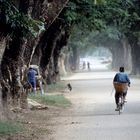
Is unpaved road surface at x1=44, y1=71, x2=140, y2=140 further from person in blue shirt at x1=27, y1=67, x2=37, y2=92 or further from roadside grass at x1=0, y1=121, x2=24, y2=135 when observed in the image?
person in blue shirt at x1=27, y1=67, x2=37, y2=92

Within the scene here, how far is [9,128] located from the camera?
1502 centimetres

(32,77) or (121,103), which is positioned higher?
(32,77)

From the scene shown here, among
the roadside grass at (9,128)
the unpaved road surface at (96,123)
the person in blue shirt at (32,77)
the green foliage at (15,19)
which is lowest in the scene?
the unpaved road surface at (96,123)

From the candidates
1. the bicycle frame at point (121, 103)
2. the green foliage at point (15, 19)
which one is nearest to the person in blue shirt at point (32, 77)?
the bicycle frame at point (121, 103)

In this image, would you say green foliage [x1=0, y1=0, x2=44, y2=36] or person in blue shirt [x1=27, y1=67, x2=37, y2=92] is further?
person in blue shirt [x1=27, y1=67, x2=37, y2=92]

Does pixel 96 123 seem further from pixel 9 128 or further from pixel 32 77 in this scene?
pixel 32 77

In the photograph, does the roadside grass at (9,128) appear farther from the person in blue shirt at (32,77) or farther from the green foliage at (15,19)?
the person in blue shirt at (32,77)

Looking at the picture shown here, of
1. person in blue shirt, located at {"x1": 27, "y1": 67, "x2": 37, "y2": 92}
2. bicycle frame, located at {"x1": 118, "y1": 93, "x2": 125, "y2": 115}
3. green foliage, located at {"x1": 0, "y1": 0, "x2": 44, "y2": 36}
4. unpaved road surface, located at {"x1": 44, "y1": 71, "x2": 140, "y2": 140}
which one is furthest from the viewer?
person in blue shirt, located at {"x1": 27, "y1": 67, "x2": 37, "y2": 92}

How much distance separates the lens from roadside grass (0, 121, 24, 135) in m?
14.6

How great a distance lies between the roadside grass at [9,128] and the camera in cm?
1461

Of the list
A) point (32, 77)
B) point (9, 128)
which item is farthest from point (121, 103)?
point (32, 77)

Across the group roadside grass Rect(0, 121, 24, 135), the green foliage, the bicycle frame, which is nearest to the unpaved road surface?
the bicycle frame

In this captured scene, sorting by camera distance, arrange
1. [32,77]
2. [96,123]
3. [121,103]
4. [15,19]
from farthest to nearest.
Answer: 1. [32,77]
2. [121,103]
3. [96,123]
4. [15,19]

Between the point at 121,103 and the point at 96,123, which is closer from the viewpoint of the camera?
the point at 96,123
